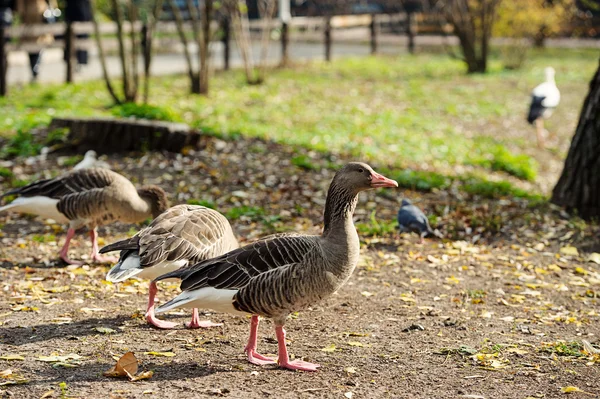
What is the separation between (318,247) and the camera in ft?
15.9

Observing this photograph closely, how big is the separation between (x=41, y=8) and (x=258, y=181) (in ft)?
45.6

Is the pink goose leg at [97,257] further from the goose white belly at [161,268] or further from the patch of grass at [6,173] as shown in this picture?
the patch of grass at [6,173]

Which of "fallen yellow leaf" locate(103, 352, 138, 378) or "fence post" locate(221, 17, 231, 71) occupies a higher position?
"fence post" locate(221, 17, 231, 71)

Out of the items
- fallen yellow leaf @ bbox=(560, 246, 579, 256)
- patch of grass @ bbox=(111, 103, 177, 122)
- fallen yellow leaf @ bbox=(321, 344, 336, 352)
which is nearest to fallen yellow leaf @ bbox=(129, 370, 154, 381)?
fallen yellow leaf @ bbox=(321, 344, 336, 352)

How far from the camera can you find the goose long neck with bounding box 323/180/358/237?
16.3ft

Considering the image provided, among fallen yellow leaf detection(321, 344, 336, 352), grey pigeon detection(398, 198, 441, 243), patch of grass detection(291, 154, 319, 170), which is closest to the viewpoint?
fallen yellow leaf detection(321, 344, 336, 352)

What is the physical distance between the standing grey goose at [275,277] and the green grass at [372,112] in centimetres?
514

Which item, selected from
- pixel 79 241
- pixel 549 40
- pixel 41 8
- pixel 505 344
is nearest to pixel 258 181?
pixel 79 241

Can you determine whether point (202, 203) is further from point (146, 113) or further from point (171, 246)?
point (146, 113)

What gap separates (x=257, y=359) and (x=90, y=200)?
275 cm

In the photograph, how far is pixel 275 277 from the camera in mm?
4703

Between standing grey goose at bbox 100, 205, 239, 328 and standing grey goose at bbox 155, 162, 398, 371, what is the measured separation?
0.51 meters

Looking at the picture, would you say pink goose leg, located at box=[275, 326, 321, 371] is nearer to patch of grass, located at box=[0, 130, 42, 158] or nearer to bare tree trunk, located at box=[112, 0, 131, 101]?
patch of grass, located at box=[0, 130, 42, 158]

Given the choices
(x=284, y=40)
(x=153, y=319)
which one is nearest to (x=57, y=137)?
(x=153, y=319)
